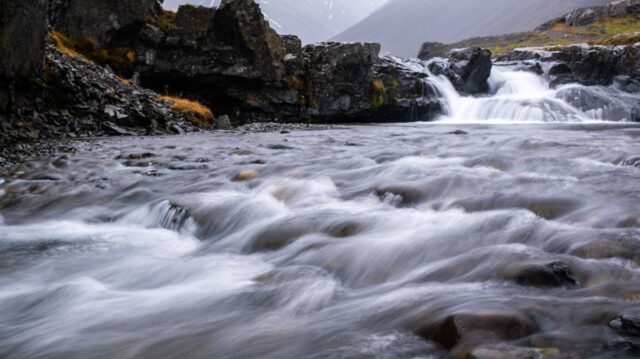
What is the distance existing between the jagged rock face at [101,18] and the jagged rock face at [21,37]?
25.3ft

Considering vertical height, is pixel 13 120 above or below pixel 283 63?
below

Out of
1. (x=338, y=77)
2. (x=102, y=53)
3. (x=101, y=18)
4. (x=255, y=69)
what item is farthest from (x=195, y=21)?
(x=338, y=77)

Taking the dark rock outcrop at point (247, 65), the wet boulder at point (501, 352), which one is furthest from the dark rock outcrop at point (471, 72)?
the wet boulder at point (501, 352)

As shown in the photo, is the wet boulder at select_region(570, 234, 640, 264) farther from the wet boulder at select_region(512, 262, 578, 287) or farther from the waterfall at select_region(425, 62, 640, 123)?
the waterfall at select_region(425, 62, 640, 123)

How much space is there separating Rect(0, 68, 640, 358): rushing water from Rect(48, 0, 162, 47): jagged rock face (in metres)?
12.6

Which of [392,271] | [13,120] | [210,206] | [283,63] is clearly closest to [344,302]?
[392,271]

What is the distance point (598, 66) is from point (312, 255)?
3280cm

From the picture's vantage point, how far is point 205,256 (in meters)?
4.93

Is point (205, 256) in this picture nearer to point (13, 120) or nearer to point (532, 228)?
point (532, 228)

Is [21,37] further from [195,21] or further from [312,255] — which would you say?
[312,255]

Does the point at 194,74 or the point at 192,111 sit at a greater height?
the point at 194,74

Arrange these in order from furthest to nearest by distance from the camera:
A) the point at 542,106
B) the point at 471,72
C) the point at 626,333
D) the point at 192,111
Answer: the point at 471,72
the point at 542,106
the point at 192,111
the point at 626,333

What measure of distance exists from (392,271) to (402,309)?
99 centimetres

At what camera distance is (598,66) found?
3170 cm
